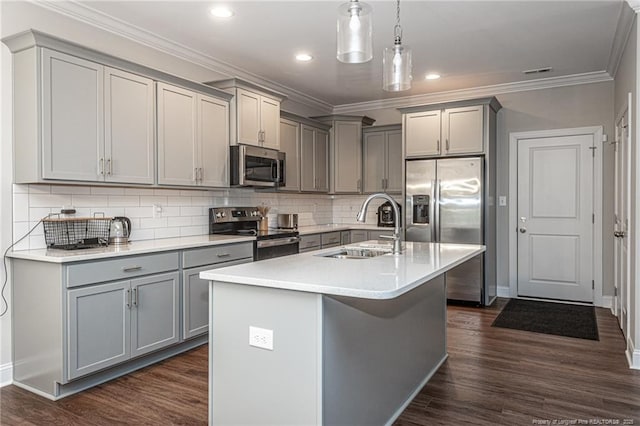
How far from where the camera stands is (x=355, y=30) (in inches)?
79.9

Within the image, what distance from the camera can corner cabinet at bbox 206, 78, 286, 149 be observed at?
432 centimetres

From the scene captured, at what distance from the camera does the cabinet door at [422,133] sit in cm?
536

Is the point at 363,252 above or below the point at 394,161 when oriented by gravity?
below

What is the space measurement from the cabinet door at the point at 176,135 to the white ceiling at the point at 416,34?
0.57 meters

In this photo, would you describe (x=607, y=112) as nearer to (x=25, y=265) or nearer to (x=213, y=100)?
(x=213, y=100)

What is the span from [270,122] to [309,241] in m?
1.41

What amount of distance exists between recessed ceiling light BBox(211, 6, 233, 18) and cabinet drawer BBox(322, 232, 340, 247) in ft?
9.16

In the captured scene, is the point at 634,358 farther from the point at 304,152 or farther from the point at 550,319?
the point at 304,152

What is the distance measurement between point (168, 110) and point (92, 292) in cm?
160

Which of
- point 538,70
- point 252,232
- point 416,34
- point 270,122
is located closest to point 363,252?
point 252,232

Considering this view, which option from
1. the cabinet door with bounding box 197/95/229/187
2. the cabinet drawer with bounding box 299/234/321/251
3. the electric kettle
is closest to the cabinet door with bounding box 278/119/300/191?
the cabinet drawer with bounding box 299/234/321/251

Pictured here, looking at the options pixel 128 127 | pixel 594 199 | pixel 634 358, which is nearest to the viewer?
pixel 634 358

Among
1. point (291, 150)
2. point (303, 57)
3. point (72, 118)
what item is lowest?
point (72, 118)

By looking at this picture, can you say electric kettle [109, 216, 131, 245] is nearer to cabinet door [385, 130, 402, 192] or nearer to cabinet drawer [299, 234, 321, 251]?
cabinet drawer [299, 234, 321, 251]
